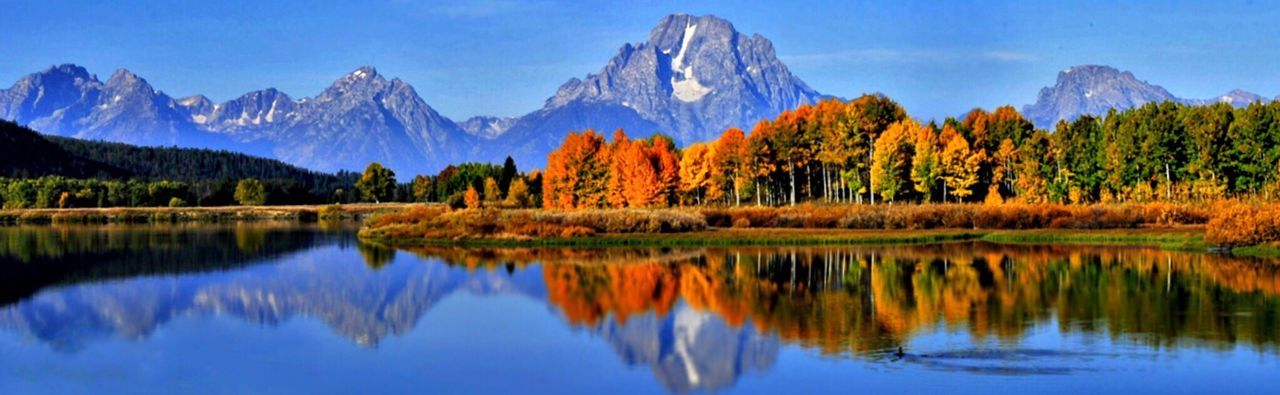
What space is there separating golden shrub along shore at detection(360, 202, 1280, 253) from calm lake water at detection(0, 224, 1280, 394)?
879 cm

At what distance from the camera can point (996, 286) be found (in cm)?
3969

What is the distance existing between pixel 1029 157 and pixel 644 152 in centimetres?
3335

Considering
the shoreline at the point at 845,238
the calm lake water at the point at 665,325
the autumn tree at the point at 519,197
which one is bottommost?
the calm lake water at the point at 665,325

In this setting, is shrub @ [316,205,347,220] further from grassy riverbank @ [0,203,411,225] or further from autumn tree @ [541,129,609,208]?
autumn tree @ [541,129,609,208]

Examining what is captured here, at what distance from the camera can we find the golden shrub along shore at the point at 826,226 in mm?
63938

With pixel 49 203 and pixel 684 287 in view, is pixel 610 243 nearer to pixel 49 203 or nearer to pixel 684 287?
pixel 684 287

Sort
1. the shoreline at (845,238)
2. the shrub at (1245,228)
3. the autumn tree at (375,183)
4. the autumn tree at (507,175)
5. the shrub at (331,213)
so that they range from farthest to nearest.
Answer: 1. the autumn tree at (375,183)
2. the autumn tree at (507,175)
3. the shrub at (331,213)
4. the shoreline at (845,238)
5. the shrub at (1245,228)

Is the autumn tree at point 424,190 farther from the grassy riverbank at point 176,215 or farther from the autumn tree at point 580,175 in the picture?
the autumn tree at point 580,175

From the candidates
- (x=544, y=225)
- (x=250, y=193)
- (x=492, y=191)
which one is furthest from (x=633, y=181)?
(x=250, y=193)

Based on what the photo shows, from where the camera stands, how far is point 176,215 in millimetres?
151750

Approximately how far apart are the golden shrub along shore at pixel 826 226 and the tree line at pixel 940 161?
14533 mm

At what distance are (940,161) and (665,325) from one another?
224 feet

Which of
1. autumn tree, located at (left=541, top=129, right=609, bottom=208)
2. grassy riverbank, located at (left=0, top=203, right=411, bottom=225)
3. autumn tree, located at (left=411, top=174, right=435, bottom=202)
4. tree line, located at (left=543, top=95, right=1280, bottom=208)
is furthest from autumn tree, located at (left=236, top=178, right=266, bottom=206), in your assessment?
autumn tree, located at (left=541, top=129, right=609, bottom=208)

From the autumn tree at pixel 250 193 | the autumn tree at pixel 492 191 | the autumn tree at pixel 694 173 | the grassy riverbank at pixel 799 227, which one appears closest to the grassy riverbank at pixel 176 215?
the autumn tree at pixel 492 191
